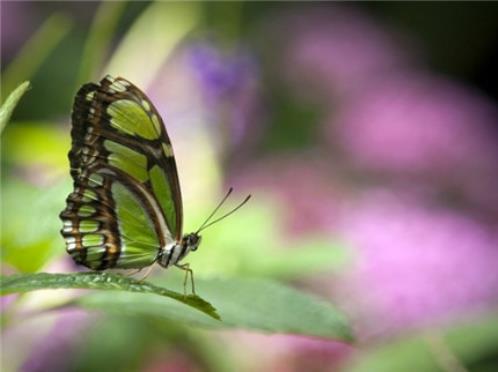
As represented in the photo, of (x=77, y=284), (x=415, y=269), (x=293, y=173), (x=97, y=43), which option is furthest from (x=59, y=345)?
(x=293, y=173)

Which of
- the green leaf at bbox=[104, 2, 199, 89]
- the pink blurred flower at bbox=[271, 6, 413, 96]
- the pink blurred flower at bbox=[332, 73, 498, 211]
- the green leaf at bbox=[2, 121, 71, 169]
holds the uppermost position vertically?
the pink blurred flower at bbox=[271, 6, 413, 96]

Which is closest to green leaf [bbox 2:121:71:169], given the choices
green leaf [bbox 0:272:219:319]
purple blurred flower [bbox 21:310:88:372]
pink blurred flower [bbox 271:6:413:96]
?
purple blurred flower [bbox 21:310:88:372]

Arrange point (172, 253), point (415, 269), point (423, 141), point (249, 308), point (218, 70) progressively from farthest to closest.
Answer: point (423, 141)
point (218, 70)
point (415, 269)
point (172, 253)
point (249, 308)

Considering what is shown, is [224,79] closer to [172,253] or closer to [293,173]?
[293,173]

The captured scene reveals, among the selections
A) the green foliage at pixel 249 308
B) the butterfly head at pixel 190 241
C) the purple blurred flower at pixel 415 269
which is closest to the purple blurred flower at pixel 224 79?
the purple blurred flower at pixel 415 269

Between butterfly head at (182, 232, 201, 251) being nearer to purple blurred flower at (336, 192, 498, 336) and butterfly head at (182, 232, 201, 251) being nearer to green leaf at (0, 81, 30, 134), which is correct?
green leaf at (0, 81, 30, 134)

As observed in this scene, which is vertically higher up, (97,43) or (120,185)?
(97,43)

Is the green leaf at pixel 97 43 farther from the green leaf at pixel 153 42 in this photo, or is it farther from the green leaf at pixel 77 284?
the green leaf at pixel 77 284
